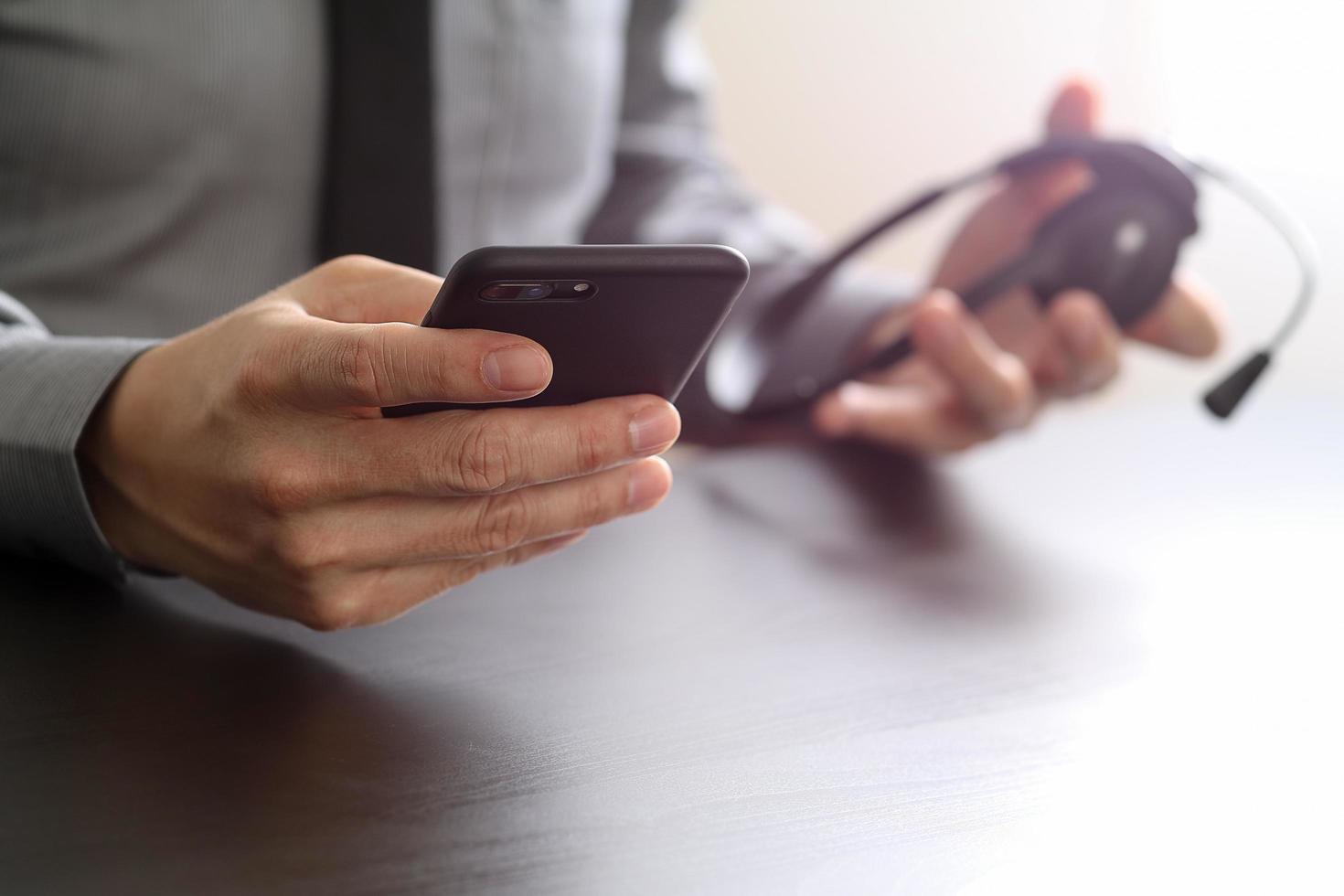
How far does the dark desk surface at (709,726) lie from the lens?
0.27m

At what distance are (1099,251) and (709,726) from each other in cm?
50

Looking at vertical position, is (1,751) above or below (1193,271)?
above

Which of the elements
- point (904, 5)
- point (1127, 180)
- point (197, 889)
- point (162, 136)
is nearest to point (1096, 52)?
point (904, 5)

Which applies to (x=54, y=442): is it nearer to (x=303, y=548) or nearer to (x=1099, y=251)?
(x=303, y=548)

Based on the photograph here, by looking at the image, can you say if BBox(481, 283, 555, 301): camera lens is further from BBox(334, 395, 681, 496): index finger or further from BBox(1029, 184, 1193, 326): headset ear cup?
BBox(1029, 184, 1193, 326): headset ear cup

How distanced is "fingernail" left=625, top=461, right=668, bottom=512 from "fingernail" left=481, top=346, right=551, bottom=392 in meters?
0.09

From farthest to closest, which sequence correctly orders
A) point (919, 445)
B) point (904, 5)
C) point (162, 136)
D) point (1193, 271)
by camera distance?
point (1193, 271) < point (904, 5) < point (919, 445) < point (162, 136)

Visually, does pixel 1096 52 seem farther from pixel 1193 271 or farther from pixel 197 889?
pixel 197 889

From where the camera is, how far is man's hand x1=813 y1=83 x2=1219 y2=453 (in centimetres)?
72

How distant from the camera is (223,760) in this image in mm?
305

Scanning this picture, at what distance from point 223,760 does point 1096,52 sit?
6.77ft

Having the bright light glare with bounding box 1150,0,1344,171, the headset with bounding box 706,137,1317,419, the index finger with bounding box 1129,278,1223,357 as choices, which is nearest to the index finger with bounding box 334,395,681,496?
the headset with bounding box 706,137,1317,419

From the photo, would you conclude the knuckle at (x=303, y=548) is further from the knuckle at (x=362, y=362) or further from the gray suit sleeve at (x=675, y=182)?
the gray suit sleeve at (x=675, y=182)

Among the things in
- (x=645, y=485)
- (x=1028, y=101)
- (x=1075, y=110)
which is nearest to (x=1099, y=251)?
(x=1075, y=110)
